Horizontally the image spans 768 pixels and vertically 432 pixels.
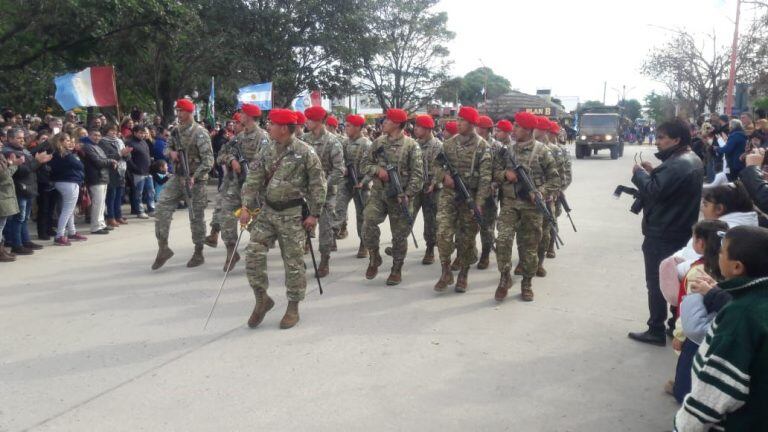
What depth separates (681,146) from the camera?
4.30 meters

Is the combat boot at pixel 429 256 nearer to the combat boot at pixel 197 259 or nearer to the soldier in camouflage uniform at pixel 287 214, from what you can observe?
the soldier in camouflage uniform at pixel 287 214

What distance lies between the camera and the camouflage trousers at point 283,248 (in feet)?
16.3

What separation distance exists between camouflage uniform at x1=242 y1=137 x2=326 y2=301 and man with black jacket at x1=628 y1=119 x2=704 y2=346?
254cm

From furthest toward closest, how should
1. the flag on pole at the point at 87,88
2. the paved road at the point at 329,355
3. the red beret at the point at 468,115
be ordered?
the flag on pole at the point at 87,88, the red beret at the point at 468,115, the paved road at the point at 329,355

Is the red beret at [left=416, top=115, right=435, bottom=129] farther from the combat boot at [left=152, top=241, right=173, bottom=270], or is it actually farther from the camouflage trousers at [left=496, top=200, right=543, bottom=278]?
the combat boot at [left=152, top=241, right=173, bottom=270]

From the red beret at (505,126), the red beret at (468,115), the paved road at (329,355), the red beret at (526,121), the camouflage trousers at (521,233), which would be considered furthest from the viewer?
the red beret at (505,126)

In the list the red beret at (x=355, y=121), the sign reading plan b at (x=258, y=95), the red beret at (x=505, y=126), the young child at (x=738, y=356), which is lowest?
the young child at (x=738, y=356)

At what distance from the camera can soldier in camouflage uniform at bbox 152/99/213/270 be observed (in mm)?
6836

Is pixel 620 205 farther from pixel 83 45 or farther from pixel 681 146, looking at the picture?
pixel 83 45

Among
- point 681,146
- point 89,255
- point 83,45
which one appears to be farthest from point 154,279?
point 83,45

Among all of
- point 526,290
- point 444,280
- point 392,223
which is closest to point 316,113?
point 392,223

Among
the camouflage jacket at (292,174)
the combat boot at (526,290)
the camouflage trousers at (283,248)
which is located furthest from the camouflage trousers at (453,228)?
the camouflage trousers at (283,248)

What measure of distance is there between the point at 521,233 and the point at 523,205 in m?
0.30

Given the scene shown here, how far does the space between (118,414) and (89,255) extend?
4.80 metres
